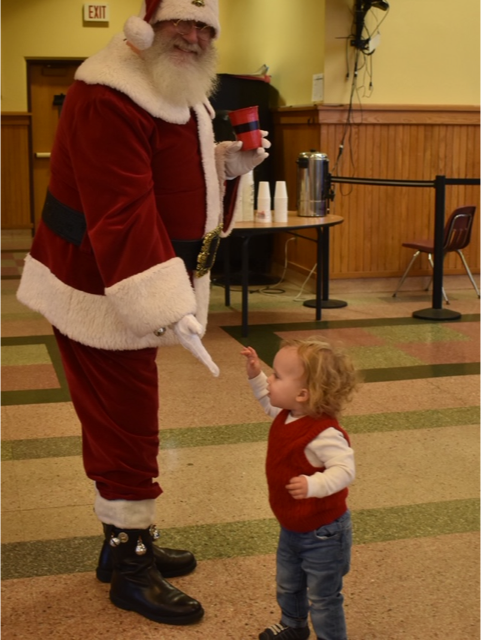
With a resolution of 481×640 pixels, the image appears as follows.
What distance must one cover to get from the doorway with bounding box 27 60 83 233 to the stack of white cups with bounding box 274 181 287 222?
214 inches

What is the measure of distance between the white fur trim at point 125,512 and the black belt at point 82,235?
60cm

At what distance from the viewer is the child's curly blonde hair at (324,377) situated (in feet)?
6.40

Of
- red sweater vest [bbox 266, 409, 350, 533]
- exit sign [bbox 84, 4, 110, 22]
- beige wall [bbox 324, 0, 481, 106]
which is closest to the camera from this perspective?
red sweater vest [bbox 266, 409, 350, 533]

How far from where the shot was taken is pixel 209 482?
3162 millimetres

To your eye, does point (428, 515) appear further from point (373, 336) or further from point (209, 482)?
point (373, 336)

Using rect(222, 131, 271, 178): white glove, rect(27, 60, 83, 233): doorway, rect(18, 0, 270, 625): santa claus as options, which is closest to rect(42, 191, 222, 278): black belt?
rect(18, 0, 270, 625): santa claus

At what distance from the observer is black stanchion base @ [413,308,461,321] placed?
6.04m

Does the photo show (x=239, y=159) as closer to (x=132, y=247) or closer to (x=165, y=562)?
(x=132, y=247)

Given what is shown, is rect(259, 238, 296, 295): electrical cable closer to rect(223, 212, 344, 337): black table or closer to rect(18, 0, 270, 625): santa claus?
rect(223, 212, 344, 337): black table

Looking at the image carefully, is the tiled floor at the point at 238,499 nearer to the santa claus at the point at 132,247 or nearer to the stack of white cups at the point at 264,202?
the santa claus at the point at 132,247

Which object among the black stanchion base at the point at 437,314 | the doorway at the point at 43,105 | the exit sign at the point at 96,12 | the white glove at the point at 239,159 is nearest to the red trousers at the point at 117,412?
the white glove at the point at 239,159

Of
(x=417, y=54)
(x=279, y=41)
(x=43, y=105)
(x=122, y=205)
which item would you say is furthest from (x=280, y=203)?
(x=43, y=105)

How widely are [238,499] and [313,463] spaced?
111 centimetres

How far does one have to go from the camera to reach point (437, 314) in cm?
609
